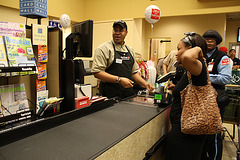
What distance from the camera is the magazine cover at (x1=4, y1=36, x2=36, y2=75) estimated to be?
1.14 meters

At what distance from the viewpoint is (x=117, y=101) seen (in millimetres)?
1821

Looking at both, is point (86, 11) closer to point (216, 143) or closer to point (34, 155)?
point (216, 143)

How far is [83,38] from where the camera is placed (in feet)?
5.58

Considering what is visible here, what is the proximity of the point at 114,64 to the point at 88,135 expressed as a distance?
121cm

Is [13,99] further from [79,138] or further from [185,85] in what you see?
[185,85]

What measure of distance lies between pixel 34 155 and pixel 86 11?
21.4 ft

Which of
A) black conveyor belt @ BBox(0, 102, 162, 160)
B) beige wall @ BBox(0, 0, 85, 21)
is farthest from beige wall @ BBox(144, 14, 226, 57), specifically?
black conveyor belt @ BBox(0, 102, 162, 160)

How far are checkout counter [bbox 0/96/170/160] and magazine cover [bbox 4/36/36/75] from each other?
38cm

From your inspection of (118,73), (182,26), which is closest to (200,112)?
(118,73)

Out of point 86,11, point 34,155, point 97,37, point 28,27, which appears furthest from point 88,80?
point 34,155

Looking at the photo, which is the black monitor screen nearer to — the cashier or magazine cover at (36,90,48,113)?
the cashier

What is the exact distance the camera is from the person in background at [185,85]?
1.24 metres

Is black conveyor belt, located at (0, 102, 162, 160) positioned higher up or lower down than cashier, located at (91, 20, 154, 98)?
lower down

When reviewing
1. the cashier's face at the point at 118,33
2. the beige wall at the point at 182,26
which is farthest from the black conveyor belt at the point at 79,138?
the beige wall at the point at 182,26
